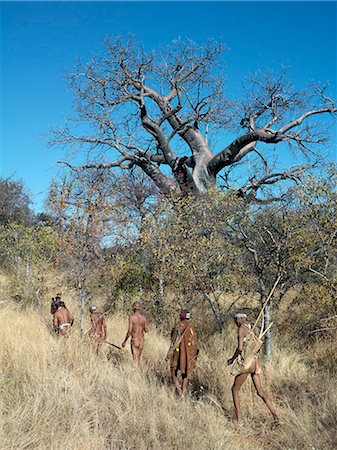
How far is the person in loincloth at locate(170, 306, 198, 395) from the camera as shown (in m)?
6.80

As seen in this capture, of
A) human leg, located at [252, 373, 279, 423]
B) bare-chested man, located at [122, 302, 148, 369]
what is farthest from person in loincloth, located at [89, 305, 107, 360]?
human leg, located at [252, 373, 279, 423]

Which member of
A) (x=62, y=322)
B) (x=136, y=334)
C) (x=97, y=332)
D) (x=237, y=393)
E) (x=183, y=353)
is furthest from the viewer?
(x=62, y=322)

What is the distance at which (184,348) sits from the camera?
6902 mm

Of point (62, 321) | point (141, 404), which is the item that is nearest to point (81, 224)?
point (62, 321)

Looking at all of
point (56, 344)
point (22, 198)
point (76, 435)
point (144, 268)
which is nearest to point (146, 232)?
point (144, 268)

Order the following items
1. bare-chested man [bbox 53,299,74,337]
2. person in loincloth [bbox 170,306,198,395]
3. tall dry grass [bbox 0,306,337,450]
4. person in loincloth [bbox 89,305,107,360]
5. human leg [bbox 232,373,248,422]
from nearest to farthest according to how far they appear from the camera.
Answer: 1. tall dry grass [bbox 0,306,337,450]
2. human leg [bbox 232,373,248,422]
3. person in loincloth [bbox 170,306,198,395]
4. person in loincloth [bbox 89,305,107,360]
5. bare-chested man [bbox 53,299,74,337]

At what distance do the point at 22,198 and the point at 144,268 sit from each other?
17.7 m

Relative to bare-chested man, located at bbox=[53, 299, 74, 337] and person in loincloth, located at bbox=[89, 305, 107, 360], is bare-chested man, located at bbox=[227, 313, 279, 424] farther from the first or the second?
bare-chested man, located at bbox=[53, 299, 74, 337]

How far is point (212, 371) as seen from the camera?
7.25 meters

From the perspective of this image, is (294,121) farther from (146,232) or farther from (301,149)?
(146,232)

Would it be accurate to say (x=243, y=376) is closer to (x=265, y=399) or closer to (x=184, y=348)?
(x=265, y=399)

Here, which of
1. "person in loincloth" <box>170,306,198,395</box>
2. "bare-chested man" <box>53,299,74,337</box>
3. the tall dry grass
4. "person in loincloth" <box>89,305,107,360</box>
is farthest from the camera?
"bare-chested man" <box>53,299,74,337</box>

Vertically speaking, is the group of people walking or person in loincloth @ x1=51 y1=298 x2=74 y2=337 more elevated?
person in loincloth @ x1=51 y1=298 x2=74 y2=337

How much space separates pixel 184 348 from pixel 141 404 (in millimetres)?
1315
